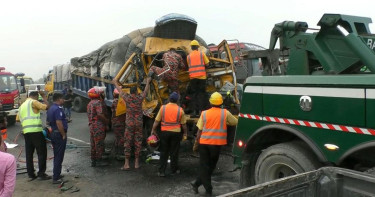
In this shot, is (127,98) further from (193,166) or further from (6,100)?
(6,100)

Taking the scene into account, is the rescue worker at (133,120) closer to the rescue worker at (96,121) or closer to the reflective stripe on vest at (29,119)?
the rescue worker at (96,121)

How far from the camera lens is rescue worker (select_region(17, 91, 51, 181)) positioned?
19.6 feet

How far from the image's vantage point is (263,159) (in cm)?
376

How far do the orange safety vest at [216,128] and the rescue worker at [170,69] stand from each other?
97.2 inches

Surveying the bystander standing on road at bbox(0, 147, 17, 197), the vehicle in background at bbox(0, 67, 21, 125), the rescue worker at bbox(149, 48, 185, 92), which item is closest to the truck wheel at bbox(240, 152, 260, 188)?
the bystander standing on road at bbox(0, 147, 17, 197)

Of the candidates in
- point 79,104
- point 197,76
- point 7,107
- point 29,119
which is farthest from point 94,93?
point 79,104

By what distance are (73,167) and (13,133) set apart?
5995 mm

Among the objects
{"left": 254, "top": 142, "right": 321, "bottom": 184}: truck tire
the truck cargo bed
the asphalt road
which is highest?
the truck cargo bed

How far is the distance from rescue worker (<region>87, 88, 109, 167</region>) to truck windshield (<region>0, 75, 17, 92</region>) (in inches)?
313

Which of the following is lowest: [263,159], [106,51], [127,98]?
[263,159]

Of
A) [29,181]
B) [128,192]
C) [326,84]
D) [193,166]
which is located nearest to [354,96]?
[326,84]

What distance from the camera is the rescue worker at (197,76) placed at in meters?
7.05

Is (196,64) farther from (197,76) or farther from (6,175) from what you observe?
(6,175)

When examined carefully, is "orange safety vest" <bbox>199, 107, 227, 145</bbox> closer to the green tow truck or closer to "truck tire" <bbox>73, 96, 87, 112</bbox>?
the green tow truck
